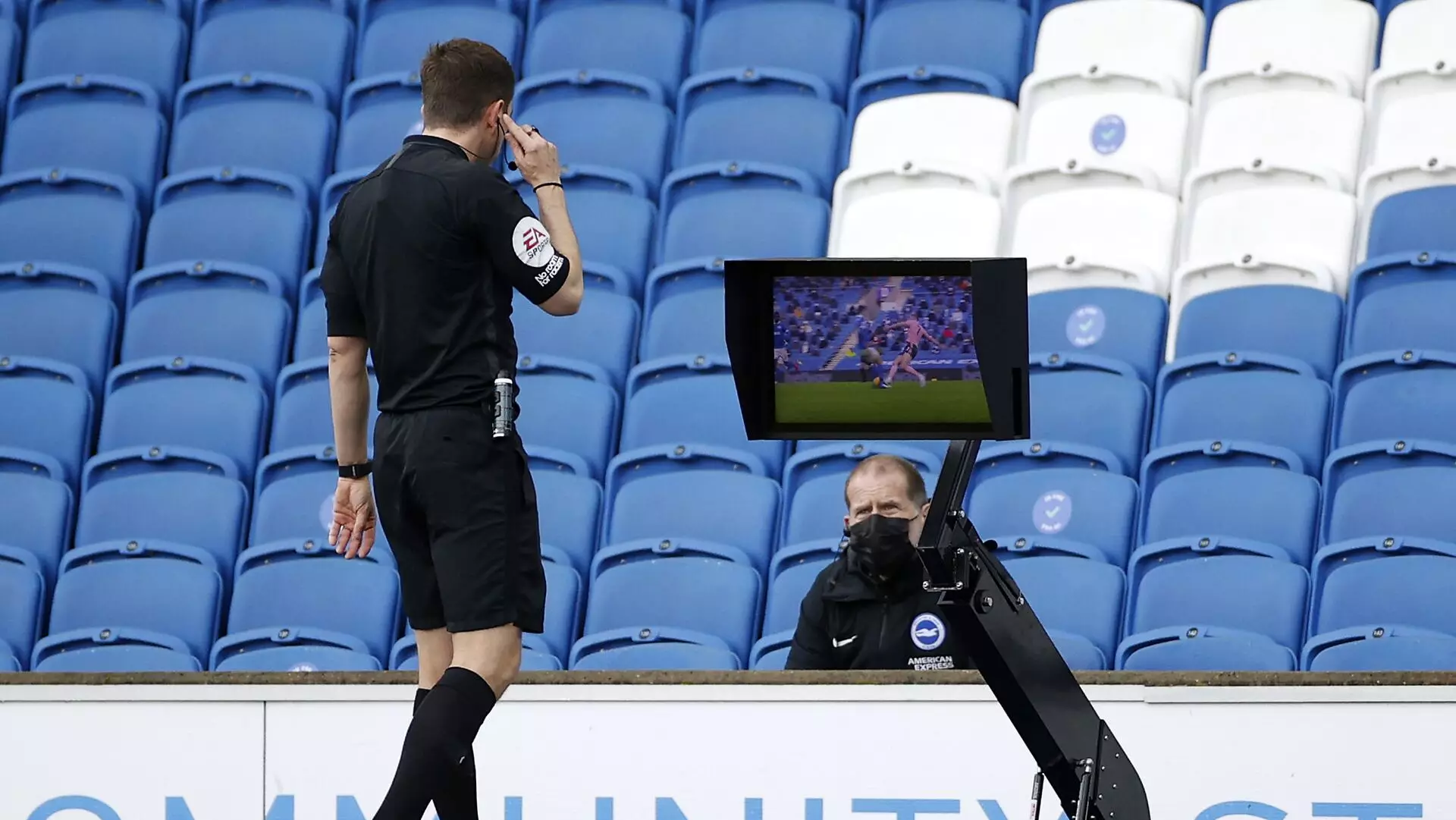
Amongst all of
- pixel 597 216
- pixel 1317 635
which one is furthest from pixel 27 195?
pixel 1317 635

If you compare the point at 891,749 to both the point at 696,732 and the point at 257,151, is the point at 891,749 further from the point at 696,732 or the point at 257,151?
the point at 257,151

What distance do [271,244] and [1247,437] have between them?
354 cm

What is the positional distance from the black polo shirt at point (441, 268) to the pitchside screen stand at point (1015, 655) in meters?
0.85

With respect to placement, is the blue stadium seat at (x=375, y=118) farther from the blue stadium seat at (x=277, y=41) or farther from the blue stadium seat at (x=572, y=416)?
the blue stadium seat at (x=572, y=416)

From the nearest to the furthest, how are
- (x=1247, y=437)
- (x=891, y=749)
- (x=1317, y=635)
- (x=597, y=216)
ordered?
(x=891, y=749), (x=1317, y=635), (x=1247, y=437), (x=597, y=216)

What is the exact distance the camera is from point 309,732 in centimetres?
382

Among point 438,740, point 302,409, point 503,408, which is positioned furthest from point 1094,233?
point 438,740

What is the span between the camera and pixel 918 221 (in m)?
6.62

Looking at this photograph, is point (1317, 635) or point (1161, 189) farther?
point (1161, 189)

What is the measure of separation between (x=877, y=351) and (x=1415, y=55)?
509 cm

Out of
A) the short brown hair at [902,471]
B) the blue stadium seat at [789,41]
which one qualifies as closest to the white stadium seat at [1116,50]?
the blue stadium seat at [789,41]

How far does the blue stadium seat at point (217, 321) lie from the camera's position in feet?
21.4

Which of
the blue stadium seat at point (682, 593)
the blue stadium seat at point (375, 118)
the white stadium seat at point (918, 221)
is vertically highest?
the blue stadium seat at point (375, 118)

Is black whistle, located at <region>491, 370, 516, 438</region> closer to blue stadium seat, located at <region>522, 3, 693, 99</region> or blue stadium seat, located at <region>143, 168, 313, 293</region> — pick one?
blue stadium seat, located at <region>143, 168, 313, 293</region>
